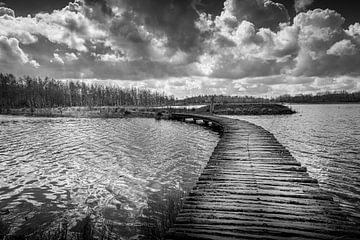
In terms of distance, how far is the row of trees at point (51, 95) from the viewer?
101500 millimetres

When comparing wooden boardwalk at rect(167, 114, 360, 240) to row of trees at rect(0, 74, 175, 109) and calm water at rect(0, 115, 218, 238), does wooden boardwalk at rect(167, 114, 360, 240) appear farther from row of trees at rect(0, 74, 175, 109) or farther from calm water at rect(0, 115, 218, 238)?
row of trees at rect(0, 74, 175, 109)

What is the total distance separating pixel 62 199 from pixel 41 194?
3.44 feet

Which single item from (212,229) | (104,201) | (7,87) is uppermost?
(7,87)

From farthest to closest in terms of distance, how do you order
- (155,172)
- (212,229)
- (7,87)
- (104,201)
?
1. (7,87)
2. (155,172)
3. (104,201)
4. (212,229)

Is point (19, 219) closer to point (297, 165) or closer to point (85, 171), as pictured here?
point (85, 171)

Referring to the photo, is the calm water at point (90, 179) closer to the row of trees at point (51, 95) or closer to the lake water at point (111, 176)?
the lake water at point (111, 176)

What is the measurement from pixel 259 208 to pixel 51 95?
438ft

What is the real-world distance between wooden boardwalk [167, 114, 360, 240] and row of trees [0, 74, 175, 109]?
10303 cm

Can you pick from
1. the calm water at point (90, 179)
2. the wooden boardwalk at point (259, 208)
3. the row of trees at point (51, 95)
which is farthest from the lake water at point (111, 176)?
the row of trees at point (51, 95)

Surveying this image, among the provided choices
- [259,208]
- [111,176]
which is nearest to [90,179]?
[111,176]

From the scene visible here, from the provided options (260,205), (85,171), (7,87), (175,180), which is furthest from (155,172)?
(7,87)

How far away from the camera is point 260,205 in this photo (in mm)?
5566

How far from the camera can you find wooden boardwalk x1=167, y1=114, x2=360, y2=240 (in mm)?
4438

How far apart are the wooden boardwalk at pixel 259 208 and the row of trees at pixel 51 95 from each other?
103 m
